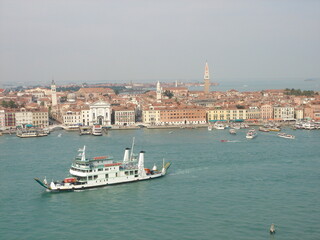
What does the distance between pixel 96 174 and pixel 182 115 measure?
1231cm

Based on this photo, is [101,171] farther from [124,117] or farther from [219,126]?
[124,117]

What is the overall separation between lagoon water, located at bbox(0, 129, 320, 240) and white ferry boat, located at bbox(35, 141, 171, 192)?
0.15 metres

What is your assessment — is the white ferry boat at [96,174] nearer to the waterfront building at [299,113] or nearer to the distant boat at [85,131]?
the distant boat at [85,131]

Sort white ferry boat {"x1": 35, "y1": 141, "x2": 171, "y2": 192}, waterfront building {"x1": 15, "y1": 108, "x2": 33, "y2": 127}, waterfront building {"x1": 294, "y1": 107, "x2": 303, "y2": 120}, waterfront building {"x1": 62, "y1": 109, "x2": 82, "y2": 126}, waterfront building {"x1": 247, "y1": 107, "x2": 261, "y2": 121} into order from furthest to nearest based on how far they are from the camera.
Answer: waterfront building {"x1": 294, "y1": 107, "x2": 303, "y2": 120}
waterfront building {"x1": 247, "y1": 107, "x2": 261, "y2": 121}
waterfront building {"x1": 62, "y1": 109, "x2": 82, "y2": 126}
waterfront building {"x1": 15, "y1": 108, "x2": 33, "y2": 127}
white ferry boat {"x1": 35, "y1": 141, "x2": 171, "y2": 192}

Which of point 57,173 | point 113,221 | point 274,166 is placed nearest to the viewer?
point 113,221

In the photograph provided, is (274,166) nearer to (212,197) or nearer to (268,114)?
(212,197)

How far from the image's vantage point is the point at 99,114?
20312 millimetres

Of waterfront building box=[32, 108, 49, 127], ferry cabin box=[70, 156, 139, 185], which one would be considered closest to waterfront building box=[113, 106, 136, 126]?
waterfront building box=[32, 108, 49, 127]

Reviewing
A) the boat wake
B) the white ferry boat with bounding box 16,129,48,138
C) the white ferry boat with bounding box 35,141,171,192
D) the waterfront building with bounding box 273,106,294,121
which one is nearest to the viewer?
the white ferry boat with bounding box 35,141,171,192

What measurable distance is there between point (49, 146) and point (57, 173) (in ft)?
14.9

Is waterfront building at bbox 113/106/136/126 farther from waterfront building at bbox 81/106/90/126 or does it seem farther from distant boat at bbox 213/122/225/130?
distant boat at bbox 213/122/225/130

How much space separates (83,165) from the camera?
8.61 m

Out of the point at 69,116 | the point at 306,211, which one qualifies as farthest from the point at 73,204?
the point at 69,116

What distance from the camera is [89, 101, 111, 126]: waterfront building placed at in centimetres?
2027
